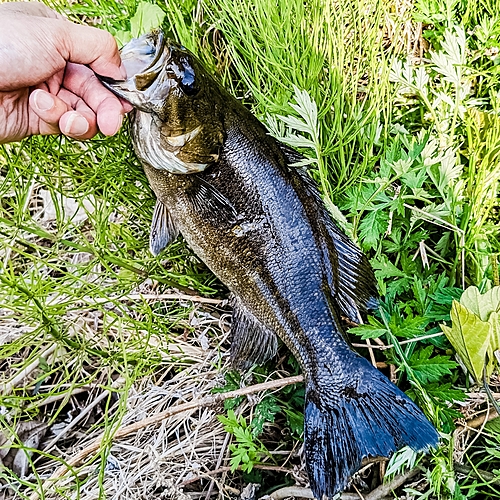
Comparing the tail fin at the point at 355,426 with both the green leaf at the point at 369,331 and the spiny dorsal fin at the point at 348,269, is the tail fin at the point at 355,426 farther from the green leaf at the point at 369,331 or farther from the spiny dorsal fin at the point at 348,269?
the spiny dorsal fin at the point at 348,269

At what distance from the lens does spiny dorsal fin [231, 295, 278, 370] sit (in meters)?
2.06

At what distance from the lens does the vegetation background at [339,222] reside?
1.92m

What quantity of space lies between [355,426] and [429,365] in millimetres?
337

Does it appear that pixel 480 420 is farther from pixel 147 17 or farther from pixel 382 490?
pixel 147 17

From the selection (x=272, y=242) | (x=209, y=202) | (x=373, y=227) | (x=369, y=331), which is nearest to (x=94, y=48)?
(x=209, y=202)

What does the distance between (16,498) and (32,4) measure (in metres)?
2.07

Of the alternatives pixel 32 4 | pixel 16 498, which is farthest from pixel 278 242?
pixel 16 498

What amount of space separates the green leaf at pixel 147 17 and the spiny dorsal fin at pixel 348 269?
0.76 metres

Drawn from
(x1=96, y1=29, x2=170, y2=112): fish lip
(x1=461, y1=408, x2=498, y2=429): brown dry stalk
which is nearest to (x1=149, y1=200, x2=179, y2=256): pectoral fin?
(x1=96, y1=29, x2=170, y2=112): fish lip

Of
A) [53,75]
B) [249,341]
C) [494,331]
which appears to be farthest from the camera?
[249,341]

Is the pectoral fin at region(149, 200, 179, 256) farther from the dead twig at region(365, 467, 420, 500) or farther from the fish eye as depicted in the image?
the dead twig at region(365, 467, 420, 500)

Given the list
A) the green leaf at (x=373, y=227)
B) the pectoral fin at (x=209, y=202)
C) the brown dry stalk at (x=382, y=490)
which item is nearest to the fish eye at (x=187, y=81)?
the pectoral fin at (x=209, y=202)

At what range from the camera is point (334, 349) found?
185 centimetres

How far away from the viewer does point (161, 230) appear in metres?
2.17
